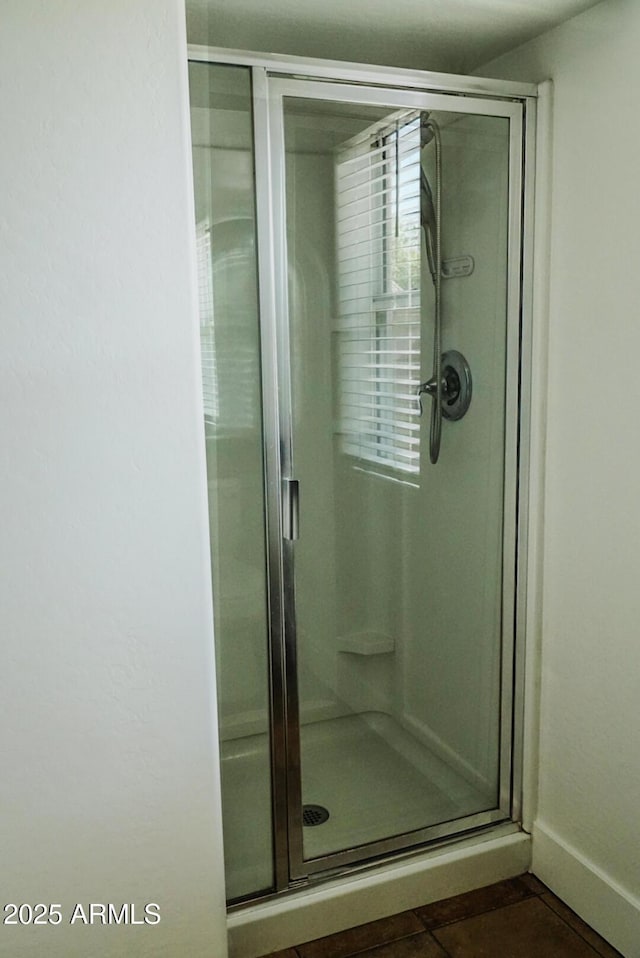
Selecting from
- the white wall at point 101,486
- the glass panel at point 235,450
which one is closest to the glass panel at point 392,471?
the glass panel at point 235,450

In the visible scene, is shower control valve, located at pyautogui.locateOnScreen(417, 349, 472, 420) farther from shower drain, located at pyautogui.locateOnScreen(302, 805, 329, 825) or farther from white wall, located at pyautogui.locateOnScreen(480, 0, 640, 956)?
shower drain, located at pyautogui.locateOnScreen(302, 805, 329, 825)

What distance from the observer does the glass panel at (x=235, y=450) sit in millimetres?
1665

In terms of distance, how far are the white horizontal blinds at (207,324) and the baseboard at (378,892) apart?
111cm

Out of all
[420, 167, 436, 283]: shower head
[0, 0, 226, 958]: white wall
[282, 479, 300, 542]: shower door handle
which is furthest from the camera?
[420, 167, 436, 283]: shower head

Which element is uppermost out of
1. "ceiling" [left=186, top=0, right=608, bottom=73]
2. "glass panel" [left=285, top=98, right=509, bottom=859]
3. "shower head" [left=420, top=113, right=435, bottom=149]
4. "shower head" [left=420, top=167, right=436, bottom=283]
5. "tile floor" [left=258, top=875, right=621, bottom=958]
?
"ceiling" [left=186, top=0, right=608, bottom=73]

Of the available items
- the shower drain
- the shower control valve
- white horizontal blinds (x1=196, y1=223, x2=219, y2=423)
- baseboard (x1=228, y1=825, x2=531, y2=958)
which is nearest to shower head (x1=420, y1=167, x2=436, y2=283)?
the shower control valve

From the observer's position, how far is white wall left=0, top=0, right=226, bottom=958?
1341 mm

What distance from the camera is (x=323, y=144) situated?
→ 181 cm

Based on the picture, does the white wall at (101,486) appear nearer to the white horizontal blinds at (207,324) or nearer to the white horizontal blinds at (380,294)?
the white horizontal blinds at (207,324)

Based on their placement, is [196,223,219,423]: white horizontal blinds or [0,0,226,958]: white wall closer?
[0,0,226,958]: white wall

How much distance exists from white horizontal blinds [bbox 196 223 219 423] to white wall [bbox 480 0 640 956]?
0.81 meters

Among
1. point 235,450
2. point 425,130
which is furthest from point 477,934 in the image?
point 425,130

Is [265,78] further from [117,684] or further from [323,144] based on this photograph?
[117,684]

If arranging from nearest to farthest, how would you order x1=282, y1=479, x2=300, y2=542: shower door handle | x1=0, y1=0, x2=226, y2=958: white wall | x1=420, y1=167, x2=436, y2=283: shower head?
x1=0, y1=0, x2=226, y2=958: white wall
x1=282, y1=479, x2=300, y2=542: shower door handle
x1=420, y1=167, x2=436, y2=283: shower head
